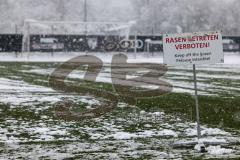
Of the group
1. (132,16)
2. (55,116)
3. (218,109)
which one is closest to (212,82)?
(218,109)

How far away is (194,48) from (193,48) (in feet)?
0.06

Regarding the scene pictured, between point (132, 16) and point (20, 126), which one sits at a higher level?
point (132, 16)

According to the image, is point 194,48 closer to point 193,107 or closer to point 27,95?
point 193,107

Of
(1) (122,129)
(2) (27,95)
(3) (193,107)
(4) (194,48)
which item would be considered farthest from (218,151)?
(2) (27,95)

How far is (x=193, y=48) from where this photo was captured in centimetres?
888

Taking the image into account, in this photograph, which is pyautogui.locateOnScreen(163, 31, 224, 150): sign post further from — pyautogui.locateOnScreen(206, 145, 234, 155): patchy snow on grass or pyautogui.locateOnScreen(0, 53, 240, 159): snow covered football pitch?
pyautogui.locateOnScreen(0, 53, 240, 159): snow covered football pitch

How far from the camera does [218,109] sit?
1339 centimetres

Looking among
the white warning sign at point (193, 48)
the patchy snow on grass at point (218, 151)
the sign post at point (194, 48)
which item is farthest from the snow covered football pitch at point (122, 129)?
the white warning sign at point (193, 48)

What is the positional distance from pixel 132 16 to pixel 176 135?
112076mm

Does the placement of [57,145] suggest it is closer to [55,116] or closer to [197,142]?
[197,142]

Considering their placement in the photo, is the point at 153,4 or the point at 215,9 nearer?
the point at 215,9

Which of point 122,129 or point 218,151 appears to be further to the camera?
point 122,129

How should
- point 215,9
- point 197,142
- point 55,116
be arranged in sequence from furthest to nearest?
point 215,9 < point 55,116 < point 197,142

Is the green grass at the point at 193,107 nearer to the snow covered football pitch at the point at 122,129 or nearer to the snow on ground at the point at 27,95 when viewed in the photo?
the snow covered football pitch at the point at 122,129
